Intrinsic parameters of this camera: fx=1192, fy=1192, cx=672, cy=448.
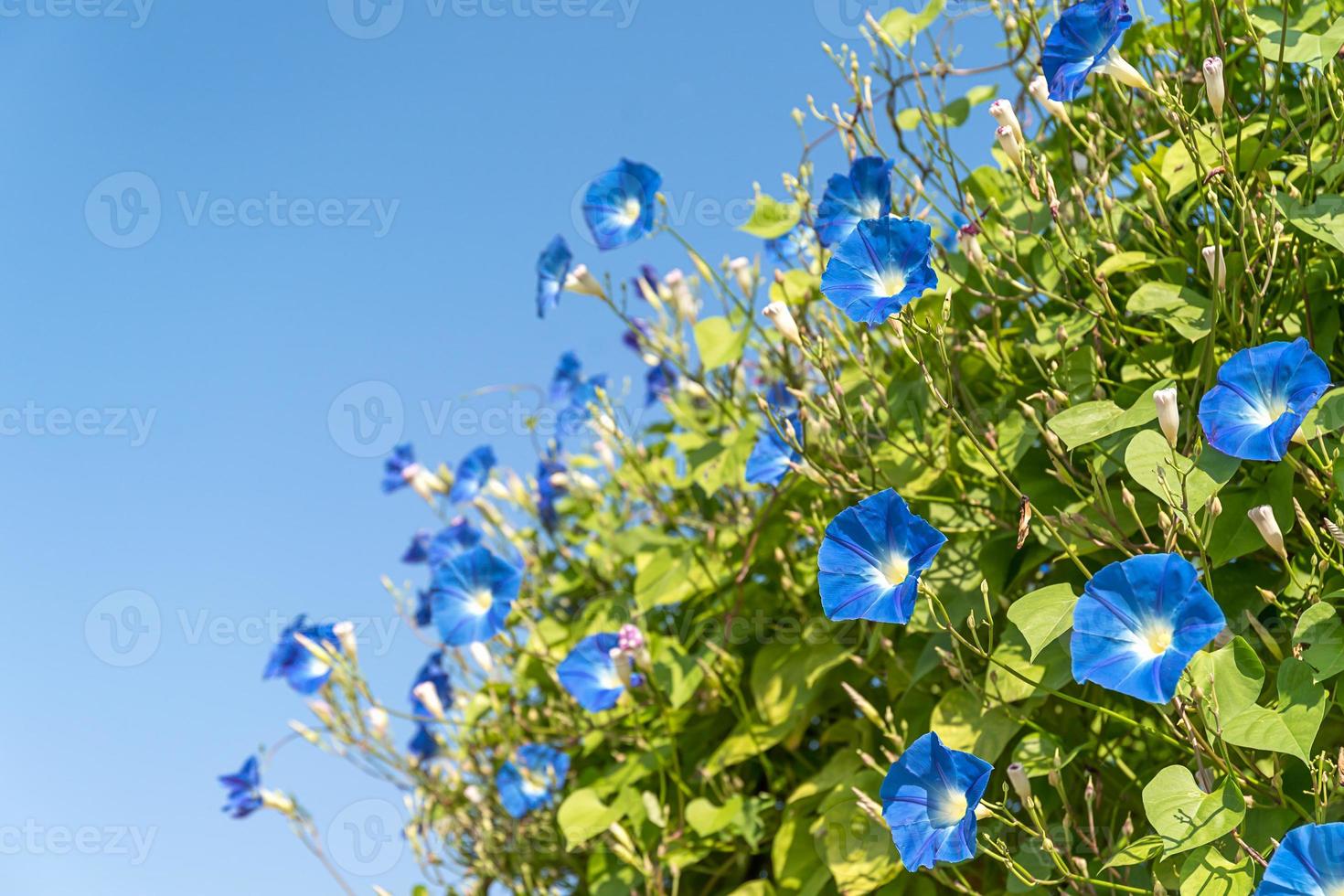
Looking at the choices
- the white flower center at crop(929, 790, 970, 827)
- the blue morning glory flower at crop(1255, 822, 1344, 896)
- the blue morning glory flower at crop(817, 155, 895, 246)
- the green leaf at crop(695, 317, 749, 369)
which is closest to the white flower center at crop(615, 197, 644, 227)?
the green leaf at crop(695, 317, 749, 369)

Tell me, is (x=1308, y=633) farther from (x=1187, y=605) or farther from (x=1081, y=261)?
(x=1081, y=261)

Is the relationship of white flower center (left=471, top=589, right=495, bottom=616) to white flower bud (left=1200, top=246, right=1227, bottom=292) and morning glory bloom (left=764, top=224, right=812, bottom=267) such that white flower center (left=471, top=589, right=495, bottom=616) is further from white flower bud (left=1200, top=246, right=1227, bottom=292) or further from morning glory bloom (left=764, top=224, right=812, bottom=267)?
white flower bud (left=1200, top=246, right=1227, bottom=292)

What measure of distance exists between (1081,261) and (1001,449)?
1.14 ft

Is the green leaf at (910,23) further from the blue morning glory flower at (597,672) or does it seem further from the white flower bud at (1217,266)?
the blue morning glory flower at (597,672)

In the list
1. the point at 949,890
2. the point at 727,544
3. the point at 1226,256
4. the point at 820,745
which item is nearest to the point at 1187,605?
the point at 1226,256

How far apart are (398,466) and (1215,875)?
2.62 m

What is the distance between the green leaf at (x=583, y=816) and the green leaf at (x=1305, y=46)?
5.96 ft

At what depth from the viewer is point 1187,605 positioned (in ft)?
4.23

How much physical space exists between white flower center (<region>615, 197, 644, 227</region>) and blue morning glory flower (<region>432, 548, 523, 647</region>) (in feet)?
2.48

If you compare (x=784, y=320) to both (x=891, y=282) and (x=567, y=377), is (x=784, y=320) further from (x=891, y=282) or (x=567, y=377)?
(x=567, y=377)

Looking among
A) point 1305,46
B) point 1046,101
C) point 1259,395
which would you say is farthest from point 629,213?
point 1259,395

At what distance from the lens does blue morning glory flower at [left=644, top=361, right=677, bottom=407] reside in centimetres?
316

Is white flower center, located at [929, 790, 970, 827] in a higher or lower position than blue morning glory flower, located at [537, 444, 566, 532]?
lower

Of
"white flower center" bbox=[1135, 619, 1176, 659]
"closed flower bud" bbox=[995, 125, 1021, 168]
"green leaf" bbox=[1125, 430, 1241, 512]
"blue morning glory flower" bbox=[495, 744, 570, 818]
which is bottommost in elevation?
"white flower center" bbox=[1135, 619, 1176, 659]
